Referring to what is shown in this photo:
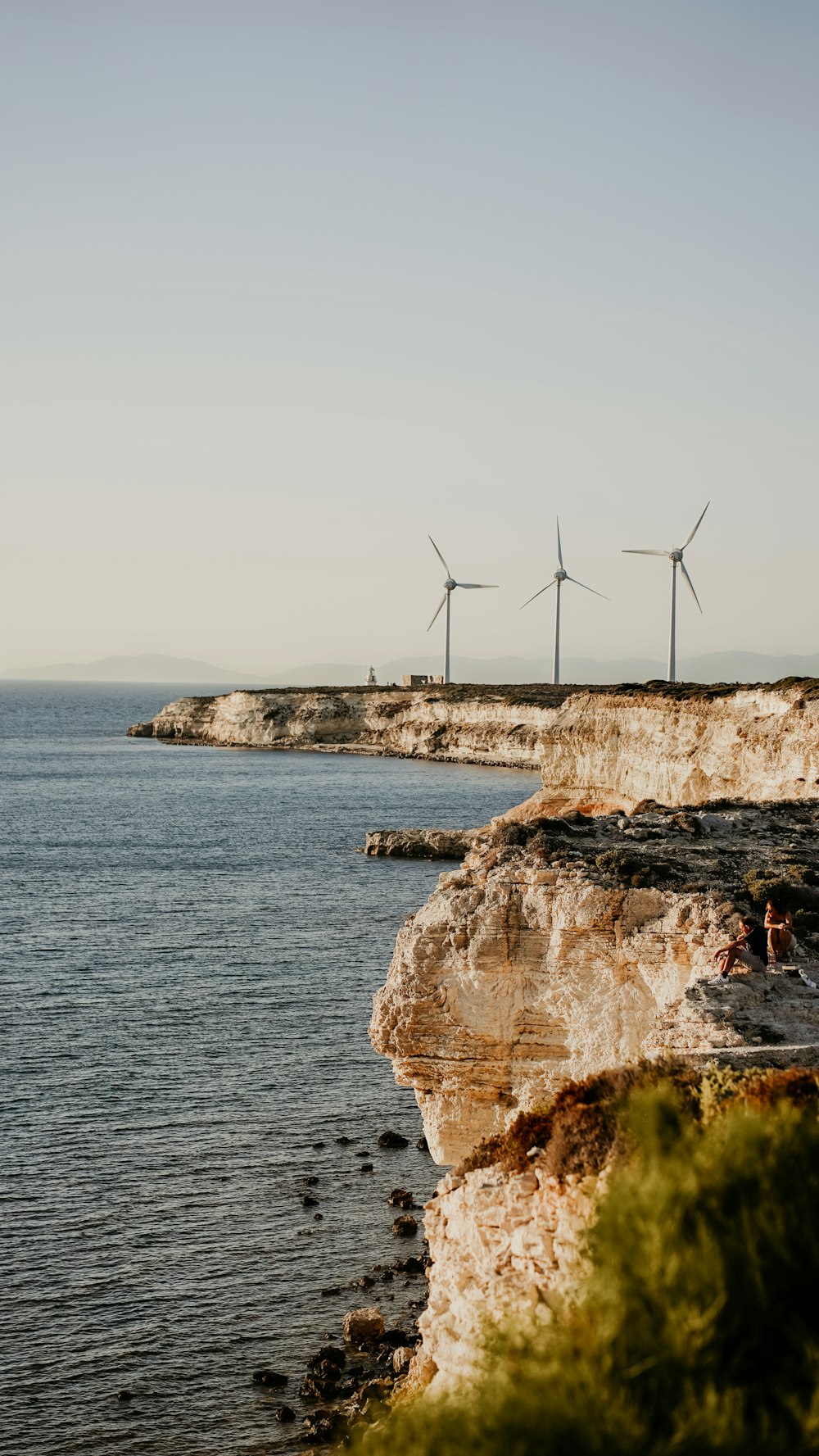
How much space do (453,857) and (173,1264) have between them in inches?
2271

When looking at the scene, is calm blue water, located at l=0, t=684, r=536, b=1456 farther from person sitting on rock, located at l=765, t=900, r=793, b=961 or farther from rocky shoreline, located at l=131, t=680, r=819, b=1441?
person sitting on rock, located at l=765, t=900, r=793, b=961

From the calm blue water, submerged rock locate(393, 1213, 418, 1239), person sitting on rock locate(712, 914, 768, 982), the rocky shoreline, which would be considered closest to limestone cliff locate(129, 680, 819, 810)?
the calm blue water

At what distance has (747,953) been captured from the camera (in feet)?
62.0

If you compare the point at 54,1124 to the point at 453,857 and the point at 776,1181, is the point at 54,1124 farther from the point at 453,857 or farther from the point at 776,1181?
the point at 453,857

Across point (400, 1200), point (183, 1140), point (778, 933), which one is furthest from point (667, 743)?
point (778, 933)

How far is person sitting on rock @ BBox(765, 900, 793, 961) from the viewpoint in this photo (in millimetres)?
20297

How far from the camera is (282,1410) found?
2186cm

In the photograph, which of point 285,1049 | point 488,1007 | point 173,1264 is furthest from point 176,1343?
point 285,1049

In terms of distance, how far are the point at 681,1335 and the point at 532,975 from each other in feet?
49.3

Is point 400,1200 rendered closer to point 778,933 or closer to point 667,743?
point 778,933

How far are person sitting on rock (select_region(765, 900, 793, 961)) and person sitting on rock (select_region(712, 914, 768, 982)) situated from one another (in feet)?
3.14

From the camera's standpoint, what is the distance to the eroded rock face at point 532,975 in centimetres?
2127

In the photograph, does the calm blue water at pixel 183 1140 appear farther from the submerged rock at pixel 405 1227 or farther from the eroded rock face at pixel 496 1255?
the eroded rock face at pixel 496 1255

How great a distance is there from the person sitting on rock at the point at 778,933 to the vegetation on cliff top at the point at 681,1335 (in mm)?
11760
